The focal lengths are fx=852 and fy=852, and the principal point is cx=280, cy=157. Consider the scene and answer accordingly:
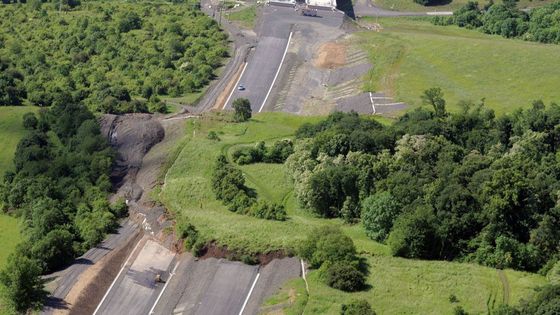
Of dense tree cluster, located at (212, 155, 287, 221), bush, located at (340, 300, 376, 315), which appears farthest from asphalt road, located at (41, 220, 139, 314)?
bush, located at (340, 300, 376, 315)

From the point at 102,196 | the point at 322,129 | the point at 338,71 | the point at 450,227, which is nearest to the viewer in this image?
the point at 450,227

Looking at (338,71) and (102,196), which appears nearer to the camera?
Answer: (102,196)

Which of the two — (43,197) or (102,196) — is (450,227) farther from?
(43,197)

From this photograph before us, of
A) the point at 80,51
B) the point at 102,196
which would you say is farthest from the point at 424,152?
the point at 80,51

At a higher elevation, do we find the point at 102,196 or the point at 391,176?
the point at 391,176

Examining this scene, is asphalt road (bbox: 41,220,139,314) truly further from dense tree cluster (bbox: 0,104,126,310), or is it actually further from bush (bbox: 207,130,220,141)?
bush (bbox: 207,130,220,141)

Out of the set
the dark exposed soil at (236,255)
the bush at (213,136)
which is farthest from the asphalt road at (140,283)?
the bush at (213,136)
